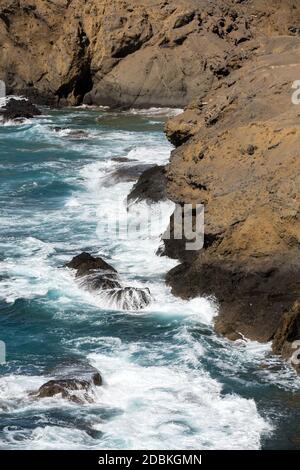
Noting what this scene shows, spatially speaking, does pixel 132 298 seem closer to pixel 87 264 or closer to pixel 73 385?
pixel 87 264

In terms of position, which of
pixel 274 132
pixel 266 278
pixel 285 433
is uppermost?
pixel 274 132

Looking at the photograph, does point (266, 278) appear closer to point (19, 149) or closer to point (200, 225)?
point (200, 225)

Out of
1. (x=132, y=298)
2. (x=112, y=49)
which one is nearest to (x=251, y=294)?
(x=132, y=298)

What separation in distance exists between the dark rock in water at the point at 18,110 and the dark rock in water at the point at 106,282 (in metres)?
22.3

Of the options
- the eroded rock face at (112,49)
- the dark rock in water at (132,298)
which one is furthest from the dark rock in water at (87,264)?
the eroded rock face at (112,49)

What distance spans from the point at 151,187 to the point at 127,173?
3.94 m

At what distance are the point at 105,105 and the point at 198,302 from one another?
29456 mm

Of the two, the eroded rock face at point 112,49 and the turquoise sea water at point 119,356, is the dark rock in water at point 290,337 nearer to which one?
the turquoise sea water at point 119,356

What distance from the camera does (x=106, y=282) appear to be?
18.8 meters

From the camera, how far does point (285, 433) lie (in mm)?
13141

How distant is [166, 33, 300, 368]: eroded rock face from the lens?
1658 centimetres

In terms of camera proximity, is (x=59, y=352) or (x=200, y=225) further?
(x=200, y=225)

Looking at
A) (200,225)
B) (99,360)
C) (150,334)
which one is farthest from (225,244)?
(99,360)

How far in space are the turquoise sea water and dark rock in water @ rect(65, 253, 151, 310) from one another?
185mm
